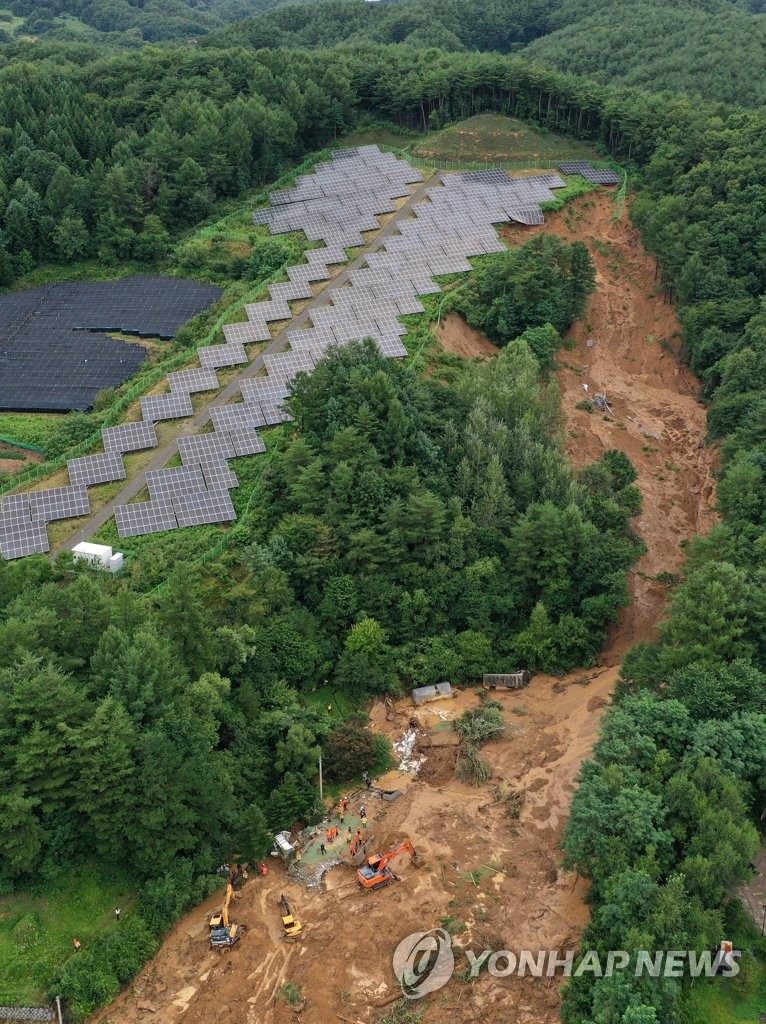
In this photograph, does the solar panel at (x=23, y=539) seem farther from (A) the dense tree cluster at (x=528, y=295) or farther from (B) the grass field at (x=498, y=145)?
(B) the grass field at (x=498, y=145)

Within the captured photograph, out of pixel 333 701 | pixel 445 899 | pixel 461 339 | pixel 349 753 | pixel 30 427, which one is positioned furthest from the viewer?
pixel 461 339

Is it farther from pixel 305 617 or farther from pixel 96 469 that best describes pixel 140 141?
pixel 305 617

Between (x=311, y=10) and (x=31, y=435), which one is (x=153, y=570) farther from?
(x=311, y=10)

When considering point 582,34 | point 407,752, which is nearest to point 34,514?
point 407,752

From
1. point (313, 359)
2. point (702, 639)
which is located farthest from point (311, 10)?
→ point (702, 639)

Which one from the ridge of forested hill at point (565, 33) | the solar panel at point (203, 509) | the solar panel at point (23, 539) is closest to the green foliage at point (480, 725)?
the solar panel at point (203, 509)
